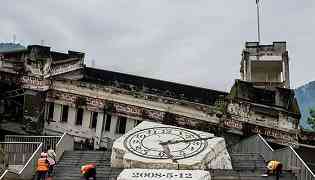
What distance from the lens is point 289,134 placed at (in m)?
33.1

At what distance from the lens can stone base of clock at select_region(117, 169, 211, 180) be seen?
2220 centimetres

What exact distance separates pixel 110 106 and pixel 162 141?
9.87 m

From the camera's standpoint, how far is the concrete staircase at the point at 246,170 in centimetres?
2378

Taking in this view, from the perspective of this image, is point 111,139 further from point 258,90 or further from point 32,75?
point 258,90

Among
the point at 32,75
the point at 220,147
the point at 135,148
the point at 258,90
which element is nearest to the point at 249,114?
the point at 258,90

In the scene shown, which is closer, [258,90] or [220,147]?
[220,147]

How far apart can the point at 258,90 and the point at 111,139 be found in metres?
10.8

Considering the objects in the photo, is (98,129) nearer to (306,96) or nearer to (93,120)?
(93,120)

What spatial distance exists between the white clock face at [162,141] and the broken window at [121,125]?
24.9ft

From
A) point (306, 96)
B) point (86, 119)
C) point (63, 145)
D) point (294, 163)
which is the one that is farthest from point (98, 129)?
point (306, 96)

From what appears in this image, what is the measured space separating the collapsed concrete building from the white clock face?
6.24 metres

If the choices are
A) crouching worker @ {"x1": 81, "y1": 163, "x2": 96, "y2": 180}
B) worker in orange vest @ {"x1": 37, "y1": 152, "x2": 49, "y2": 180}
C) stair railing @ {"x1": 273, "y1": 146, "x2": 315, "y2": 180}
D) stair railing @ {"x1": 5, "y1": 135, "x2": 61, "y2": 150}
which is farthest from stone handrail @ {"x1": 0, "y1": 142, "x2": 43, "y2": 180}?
stair railing @ {"x1": 273, "y1": 146, "x2": 315, "y2": 180}

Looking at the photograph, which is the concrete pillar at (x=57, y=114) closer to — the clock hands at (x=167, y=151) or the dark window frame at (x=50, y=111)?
the dark window frame at (x=50, y=111)

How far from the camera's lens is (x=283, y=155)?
25516 millimetres
